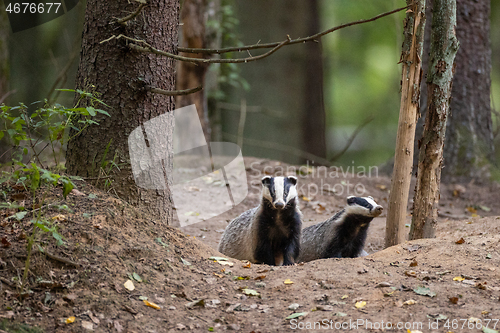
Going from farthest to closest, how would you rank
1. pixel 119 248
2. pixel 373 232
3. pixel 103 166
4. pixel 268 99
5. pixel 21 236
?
pixel 268 99, pixel 373 232, pixel 103 166, pixel 119 248, pixel 21 236

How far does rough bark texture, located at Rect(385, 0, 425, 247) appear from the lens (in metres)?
3.60

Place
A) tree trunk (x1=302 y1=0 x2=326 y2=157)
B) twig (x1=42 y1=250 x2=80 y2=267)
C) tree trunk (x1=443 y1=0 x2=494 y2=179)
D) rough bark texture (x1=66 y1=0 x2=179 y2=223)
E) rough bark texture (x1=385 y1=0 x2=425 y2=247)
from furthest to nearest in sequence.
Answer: tree trunk (x1=302 y1=0 x2=326 y2=157) → tree trunk (x1=443 y1=0 x2=494 y2=179) → rough bark texture (x1=385 y1=0 x2=425 y2=247) → rough bark texture (x1=66 y1=0 x2=179 y2=223) → twig (x1=42 y1=250 x2=80 y2=267)

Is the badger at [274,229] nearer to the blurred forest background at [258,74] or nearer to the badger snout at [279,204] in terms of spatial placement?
the badger snout at [279,204]

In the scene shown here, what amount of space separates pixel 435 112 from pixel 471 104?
344 cm

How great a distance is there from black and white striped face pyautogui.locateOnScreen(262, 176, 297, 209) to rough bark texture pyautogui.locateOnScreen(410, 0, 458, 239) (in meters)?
1.16

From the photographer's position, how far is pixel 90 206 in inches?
113

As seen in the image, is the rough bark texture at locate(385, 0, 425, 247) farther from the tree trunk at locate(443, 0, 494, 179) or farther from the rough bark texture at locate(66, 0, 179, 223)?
the tree trunk at locate(443, 0, 494, 179)

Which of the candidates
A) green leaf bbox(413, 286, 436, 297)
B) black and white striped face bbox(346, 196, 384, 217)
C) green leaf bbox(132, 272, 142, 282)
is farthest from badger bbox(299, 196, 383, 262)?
green leaf bbox(132, 272, 142, 282)

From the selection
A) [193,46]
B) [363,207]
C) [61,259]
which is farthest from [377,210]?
[193,46]

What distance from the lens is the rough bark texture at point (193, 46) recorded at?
24.5 ft

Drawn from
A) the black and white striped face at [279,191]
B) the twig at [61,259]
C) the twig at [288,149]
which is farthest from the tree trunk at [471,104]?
the twig at [61,259]

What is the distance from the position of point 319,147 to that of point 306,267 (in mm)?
6311

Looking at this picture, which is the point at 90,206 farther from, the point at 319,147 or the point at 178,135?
the point at 319,147

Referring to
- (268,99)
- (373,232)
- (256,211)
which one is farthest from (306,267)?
(268,99)
